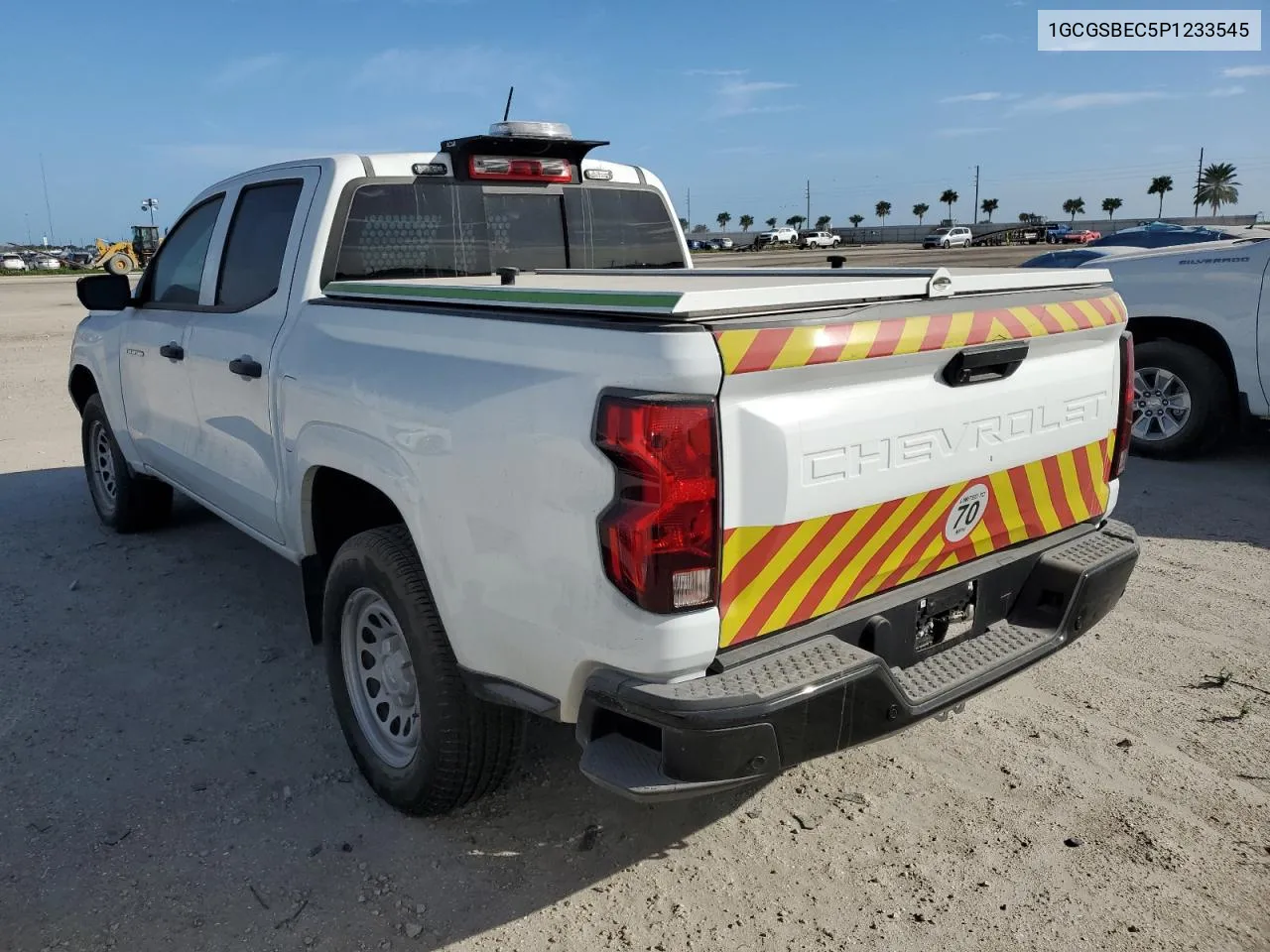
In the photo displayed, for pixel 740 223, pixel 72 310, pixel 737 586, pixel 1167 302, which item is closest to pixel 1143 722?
pixel 737 586

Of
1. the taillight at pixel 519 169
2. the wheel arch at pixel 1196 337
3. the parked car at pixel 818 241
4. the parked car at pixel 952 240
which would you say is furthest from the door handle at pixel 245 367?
the parked car at pixel 818 241

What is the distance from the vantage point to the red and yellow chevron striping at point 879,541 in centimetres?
223

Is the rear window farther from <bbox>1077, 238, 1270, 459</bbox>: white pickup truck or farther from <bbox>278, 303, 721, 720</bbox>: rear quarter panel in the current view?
<bbox>1077, 238, 1270, 459</bbox>: white pickup truck

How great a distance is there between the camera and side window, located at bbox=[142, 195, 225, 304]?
4.46 metres

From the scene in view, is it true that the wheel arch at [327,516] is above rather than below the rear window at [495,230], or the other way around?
below

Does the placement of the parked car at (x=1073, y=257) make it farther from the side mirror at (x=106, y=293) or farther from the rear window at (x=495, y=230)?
the side mirror at (x=106, y=293)

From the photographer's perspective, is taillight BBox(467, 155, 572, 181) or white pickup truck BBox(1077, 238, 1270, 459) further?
white pickup truck BBox(1077, 238, 1270, 459)

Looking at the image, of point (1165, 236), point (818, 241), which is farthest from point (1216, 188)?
point (1165, 236)

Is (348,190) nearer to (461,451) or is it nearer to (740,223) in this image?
(461,451)

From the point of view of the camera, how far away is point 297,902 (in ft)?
8.80

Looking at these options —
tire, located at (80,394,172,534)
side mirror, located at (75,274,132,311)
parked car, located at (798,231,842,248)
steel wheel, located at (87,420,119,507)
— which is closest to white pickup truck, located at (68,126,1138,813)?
side mirror, located at (75,274,132,311)

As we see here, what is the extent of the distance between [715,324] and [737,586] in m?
0.59

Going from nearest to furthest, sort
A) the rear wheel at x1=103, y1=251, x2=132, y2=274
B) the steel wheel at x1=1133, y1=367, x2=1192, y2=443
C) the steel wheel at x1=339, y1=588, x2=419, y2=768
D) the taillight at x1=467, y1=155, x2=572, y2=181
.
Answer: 1. the steel wheel at x1=339, y1=588, x2=419, y2=768
2. the taillight at x1=467, y1=155, x2=572, y2=181
3. the rear wheel at x1=103, y1=251, x2=132, y2=274
4. the steel wheel at x1=1133, y1=367, x2=1192, y2=443

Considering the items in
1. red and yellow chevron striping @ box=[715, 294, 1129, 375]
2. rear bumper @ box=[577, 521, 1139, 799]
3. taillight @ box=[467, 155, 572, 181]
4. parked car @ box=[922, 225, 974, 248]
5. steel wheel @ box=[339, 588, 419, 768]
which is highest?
parked car @ box=[922, 225, 974, 248]
